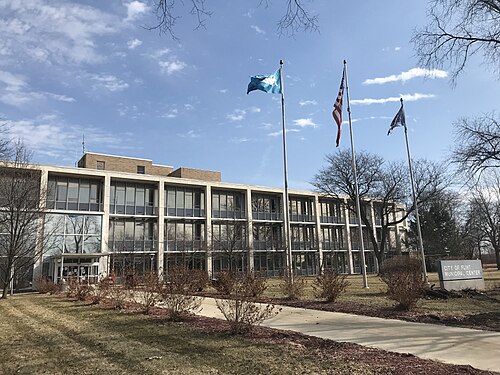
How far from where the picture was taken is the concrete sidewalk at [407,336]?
7.02m

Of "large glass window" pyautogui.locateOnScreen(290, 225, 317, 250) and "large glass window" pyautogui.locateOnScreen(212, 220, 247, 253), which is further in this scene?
"large glass window" pyautogui.locateOnScreen(290, 225, 317, 250)

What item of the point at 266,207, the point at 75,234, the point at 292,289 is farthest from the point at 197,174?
the point at 292,289

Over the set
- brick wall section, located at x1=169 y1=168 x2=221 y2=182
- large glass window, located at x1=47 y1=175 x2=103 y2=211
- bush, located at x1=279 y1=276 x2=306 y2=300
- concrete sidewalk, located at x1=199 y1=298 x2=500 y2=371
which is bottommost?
concrete sidewalk, located at x1=199 y1=298 x2=500 y2=371

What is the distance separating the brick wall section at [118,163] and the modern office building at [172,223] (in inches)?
4.4

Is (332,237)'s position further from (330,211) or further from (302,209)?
(302,209)

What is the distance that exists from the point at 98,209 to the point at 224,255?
15.0 m

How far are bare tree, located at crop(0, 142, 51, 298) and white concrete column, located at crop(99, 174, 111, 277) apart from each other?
48.1 feet

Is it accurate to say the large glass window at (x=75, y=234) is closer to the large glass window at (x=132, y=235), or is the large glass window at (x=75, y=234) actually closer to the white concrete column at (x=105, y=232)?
the white concrete column at (x=105, y=232)

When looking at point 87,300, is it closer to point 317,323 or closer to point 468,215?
point 317,323

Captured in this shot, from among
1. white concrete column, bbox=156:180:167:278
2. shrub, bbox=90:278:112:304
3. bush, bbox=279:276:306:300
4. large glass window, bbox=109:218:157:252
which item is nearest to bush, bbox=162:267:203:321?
shrub, bbox=90:278:112:304

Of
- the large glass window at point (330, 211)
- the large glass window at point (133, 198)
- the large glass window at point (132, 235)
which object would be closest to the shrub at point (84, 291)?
the large glass window at point (132, 235)

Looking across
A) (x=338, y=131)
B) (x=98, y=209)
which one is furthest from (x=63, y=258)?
(x=338, y=131)

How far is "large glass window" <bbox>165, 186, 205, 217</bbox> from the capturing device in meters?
48.3

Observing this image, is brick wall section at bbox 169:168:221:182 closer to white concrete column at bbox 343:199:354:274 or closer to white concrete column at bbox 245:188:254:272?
white concrete column at bbox 245:188:254:272
